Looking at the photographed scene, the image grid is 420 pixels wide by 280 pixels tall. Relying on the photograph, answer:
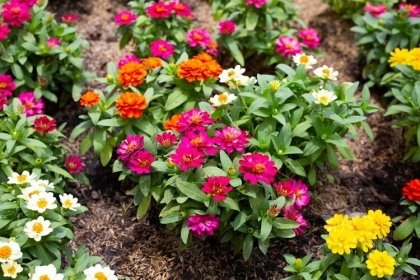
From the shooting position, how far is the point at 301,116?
3133mm

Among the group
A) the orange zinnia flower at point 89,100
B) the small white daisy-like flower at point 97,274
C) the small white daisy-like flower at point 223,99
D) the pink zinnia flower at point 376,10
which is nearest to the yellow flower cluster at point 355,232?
the small white daisy-like flower at point 223,99

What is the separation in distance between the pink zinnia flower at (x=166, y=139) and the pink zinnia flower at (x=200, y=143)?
0.14m

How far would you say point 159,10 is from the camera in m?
3.75

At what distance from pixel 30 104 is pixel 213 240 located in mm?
1401

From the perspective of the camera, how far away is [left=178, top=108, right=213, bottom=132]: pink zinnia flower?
2.97 metres

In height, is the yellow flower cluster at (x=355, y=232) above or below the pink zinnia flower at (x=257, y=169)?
below

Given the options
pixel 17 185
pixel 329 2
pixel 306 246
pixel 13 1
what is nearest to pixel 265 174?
pixel 306 246

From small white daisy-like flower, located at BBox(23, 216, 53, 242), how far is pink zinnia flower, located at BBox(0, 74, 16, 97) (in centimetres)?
108

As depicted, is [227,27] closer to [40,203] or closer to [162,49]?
[162,49]

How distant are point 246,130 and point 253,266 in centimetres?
77

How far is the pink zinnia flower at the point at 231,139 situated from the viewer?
9.36 ft

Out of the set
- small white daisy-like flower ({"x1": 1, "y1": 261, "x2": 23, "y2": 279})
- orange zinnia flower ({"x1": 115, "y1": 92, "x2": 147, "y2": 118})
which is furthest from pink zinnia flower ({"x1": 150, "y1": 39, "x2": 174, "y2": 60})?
small white daisy-like flower ({"x1": 1, "y1": 261, "x2": 23, "y2": 279})

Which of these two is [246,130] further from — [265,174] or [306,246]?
[306,246]

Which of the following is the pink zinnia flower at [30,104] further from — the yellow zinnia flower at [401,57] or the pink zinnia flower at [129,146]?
the yellow zinnia flower at [401,57]
